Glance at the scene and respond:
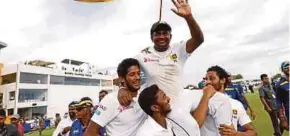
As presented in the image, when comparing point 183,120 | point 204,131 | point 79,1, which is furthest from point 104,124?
point 79,1

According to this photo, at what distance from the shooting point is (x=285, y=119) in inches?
264

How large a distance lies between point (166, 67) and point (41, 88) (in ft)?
172

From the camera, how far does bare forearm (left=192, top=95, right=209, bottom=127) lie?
8.91ft

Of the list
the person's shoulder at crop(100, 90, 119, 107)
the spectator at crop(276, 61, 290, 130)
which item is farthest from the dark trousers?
the person's shoulder at crop(100, 90, 119, 107)

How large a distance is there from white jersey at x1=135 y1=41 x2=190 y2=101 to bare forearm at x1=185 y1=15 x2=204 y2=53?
0.10 meters

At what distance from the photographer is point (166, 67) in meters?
3.13

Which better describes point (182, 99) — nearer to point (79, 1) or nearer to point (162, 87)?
point (162, 87)

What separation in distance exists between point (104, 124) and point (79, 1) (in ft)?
6.38

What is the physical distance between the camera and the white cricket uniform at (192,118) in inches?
102

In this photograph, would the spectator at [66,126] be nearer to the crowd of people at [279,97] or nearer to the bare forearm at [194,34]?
the bare forearm at [194,34]

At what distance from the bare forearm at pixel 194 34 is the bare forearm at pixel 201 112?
578mm

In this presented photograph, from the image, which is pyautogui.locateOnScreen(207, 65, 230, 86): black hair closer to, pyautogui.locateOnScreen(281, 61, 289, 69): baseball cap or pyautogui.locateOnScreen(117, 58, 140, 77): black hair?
pyautogui.locateOnScreen(117, 58, 140, 77): black hair

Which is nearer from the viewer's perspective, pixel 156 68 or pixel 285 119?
pixel 156 68

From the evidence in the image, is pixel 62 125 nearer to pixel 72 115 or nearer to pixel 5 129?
pixel 72 115
